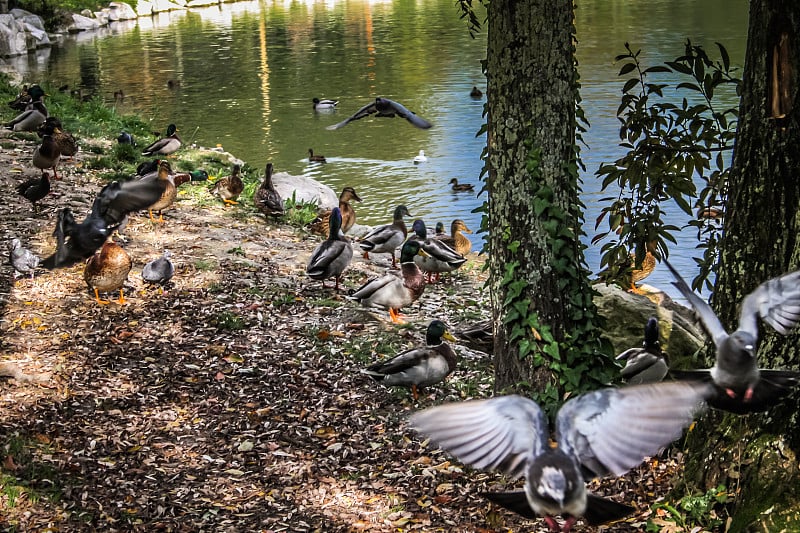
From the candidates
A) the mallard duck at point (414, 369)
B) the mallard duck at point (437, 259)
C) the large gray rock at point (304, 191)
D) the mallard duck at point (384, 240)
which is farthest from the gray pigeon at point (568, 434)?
the large gray rock at point (304, 191)

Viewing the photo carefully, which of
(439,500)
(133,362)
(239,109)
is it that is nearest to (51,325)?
(133,362)

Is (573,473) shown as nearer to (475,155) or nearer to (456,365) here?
(456,365)

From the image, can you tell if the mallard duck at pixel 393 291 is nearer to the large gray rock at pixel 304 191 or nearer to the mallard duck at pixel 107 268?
the mallard duck at pixel 107 268

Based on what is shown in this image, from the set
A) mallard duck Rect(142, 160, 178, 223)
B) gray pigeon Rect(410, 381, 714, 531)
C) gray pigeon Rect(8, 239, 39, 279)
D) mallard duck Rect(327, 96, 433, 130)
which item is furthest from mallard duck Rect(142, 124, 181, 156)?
gray pigeon Rect(410, 381, 714, 531)

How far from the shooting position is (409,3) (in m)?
44.8

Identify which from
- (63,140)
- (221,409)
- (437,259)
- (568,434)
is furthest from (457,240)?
(568,434)

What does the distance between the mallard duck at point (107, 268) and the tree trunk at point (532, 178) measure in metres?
3.60

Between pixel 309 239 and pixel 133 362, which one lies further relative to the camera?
pixel 309 239

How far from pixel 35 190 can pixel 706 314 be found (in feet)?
25.8

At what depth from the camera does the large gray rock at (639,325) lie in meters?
6.91

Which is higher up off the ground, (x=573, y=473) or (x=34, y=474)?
(x=573, y=473)

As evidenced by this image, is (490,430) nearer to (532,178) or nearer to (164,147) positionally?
(532,178)

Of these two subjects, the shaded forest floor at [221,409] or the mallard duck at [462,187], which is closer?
the shaded forest floor at [221,409]

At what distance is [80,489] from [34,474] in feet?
0.90
